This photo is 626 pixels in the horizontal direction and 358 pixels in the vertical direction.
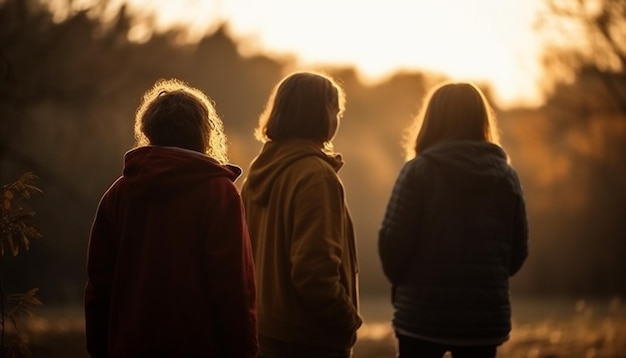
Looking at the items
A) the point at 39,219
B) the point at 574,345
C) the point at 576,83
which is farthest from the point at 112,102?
the point at 574,345

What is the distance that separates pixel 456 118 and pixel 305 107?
2.76 ft

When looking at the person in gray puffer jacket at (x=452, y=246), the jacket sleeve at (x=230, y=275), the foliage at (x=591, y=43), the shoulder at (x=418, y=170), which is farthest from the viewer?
the foliage at (x=591, y=43)

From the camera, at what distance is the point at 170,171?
12.0 feet

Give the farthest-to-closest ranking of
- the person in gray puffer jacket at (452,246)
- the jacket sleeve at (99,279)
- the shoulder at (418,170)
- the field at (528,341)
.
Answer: the field at (528,341) < the shoulder at (418,170) < the person in gray puffer jacket at (452,246) < the jacket sleeve at (99,279)

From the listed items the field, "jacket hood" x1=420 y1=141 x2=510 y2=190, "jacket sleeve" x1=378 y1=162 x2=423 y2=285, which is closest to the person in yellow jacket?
"jacket sleeve" x1=378 y1=162 x2=423 y2=285

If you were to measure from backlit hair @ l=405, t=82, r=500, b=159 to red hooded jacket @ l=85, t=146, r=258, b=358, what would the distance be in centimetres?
134

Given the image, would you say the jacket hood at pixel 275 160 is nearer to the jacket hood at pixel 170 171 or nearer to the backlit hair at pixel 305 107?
the backlit hair at pixel 305 107

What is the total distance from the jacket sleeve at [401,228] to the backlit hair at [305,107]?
46 centimetres

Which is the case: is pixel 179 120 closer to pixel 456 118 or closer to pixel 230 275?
pixel 230 275

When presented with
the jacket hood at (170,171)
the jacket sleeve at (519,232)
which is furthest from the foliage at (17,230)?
the jacket sleeve at (519,232)

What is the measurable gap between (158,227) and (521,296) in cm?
3258

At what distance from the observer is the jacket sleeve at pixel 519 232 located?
4.73 m

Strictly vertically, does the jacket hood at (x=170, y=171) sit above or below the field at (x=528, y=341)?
below

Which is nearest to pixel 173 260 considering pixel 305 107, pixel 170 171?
pixel 170 171
